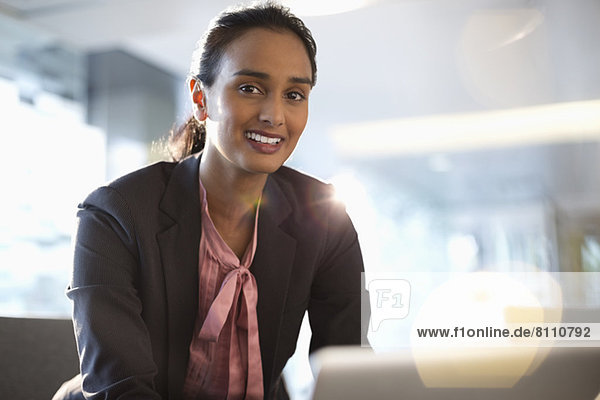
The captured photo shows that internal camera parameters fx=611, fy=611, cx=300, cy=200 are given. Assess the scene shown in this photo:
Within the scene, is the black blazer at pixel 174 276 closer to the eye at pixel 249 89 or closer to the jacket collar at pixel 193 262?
the jacket collar at pixel 193 262

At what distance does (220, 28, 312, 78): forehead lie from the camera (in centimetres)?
116

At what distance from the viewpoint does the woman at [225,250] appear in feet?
3.53

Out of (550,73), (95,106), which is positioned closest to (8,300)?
(95,106)

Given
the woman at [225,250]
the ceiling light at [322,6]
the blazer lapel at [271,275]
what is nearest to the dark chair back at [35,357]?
the woman at [225,250]

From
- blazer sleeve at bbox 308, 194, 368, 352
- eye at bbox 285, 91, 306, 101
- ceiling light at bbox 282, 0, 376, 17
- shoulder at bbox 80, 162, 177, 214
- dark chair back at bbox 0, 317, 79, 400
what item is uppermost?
ceiling light at bbox 282, 0, 376, 17

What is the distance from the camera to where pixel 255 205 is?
4.38 ft

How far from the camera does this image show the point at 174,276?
3.83 ft

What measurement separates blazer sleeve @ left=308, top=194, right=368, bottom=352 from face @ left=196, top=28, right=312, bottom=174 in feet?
0.81

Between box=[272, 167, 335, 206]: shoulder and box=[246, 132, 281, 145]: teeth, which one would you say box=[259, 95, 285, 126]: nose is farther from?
box=[272, 167, 335, 206]: shoulder

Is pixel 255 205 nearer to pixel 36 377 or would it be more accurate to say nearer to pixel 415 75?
pixel 36 377

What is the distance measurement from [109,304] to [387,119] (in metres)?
5.12

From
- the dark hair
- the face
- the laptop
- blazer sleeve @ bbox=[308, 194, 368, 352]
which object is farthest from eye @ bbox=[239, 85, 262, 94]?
Result: the laptop

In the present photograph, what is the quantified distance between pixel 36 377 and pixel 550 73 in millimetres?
4482

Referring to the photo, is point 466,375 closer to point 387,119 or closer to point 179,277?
point 179,277
